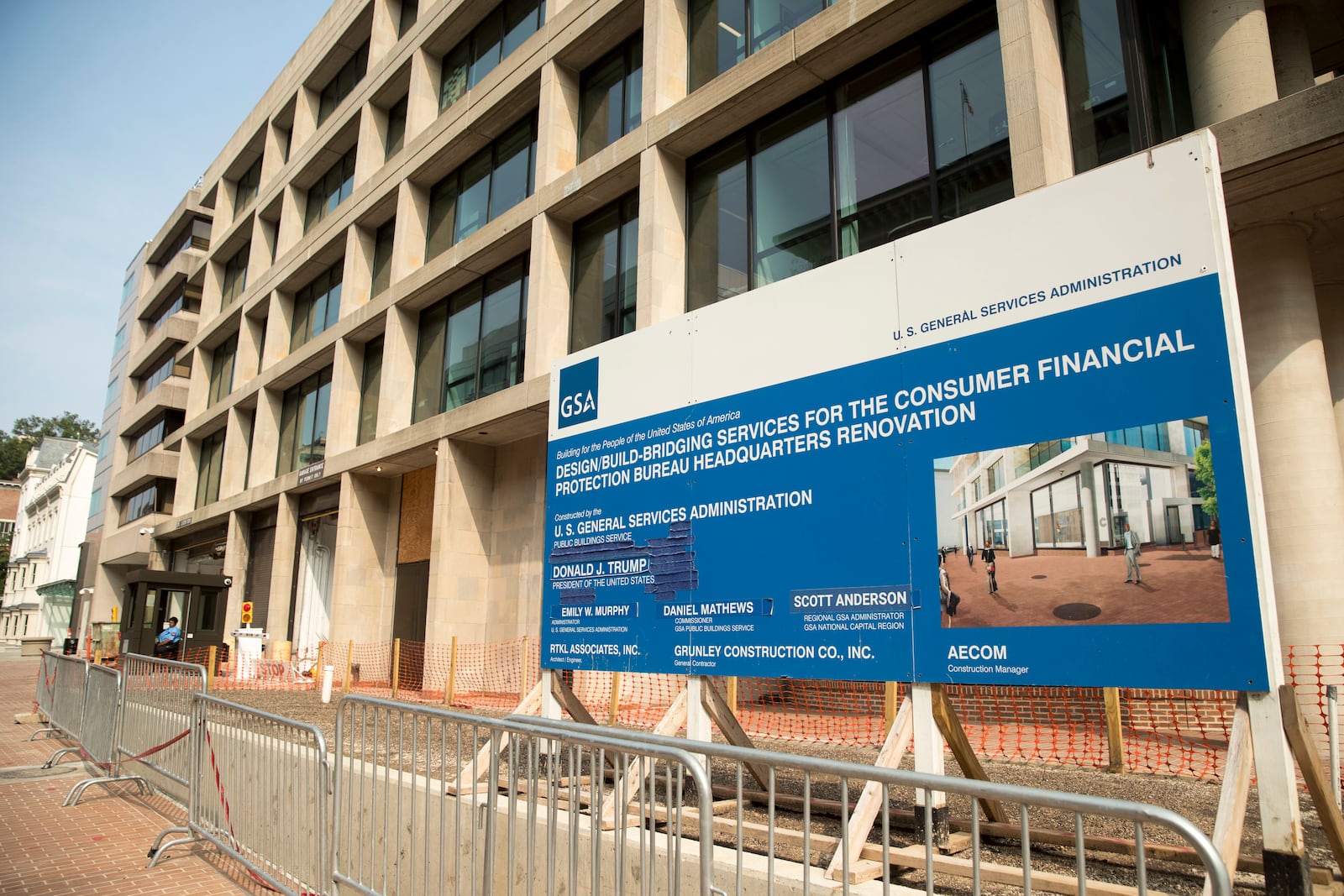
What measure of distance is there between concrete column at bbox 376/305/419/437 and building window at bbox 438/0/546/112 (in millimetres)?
6314

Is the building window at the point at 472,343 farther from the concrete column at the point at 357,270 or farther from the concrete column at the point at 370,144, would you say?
the concrete column at the point at 370,144

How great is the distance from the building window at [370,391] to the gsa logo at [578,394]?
18152mm

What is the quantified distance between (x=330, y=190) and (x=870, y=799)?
3102 cm

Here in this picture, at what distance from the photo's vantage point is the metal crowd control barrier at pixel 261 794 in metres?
5.84

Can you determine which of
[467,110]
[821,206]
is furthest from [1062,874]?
[467,110]

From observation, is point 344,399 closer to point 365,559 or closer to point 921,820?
point 365,559

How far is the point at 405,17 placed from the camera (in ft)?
88.6

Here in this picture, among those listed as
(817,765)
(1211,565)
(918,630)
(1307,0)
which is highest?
(1307,0)

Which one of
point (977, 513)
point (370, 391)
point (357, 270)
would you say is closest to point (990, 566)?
point (977, 513)

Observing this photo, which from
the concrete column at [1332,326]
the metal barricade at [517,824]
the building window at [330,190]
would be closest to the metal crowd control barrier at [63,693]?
the metal barricade at [517,824]

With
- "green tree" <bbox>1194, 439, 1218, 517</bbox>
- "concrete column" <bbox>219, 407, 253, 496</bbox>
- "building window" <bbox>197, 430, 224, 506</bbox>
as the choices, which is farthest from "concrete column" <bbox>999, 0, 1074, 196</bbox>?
"building window" <bbox>197, 430, 224, 506</bbox>

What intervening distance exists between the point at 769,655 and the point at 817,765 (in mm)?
2506

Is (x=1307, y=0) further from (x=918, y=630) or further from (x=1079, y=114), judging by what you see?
(x=918, y=630)

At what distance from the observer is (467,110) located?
2150 centimetres
